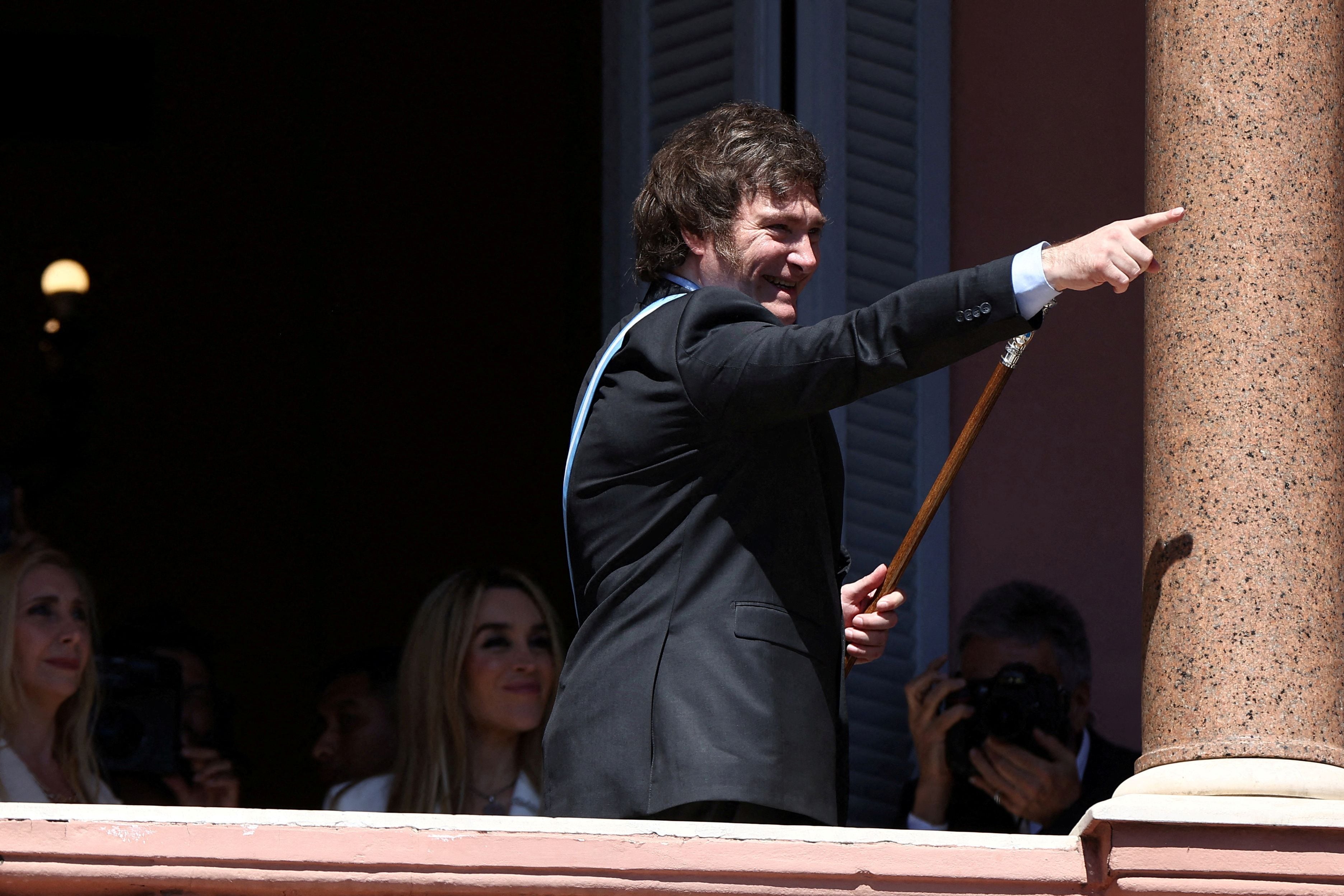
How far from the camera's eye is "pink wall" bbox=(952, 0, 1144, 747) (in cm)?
610

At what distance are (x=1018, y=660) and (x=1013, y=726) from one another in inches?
9.5

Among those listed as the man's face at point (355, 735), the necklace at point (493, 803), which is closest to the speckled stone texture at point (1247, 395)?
the necklace at point (493, 803)

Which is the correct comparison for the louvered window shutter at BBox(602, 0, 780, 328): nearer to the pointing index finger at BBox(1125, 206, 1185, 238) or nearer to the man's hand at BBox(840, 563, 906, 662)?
the man's hand at BBox(840, 563, 906, 662)

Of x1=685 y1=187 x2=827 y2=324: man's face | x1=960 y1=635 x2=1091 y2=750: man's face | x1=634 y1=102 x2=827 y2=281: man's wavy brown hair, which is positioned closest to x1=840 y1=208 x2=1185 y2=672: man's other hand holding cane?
x1=685 y1=187 x2=827 y2=324: man's face

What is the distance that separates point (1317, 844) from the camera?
3.28 m

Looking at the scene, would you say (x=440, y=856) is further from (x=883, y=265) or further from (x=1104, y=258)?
(x=883, y=265)

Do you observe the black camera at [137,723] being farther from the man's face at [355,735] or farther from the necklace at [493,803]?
the necklace at [493,803]

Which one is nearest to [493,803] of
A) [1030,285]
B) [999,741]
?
[999,741]

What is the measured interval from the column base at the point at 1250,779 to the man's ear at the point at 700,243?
0.98 metres

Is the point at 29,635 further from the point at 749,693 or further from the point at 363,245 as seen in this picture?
the point at 363,245

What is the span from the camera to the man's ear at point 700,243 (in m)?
3.40

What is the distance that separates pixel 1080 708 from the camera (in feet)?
17.9

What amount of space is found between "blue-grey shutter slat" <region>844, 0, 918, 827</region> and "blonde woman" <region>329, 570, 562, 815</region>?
3.21ft

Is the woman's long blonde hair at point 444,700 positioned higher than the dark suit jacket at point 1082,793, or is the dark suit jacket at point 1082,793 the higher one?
the woman's long blonde hair at point 444,700
